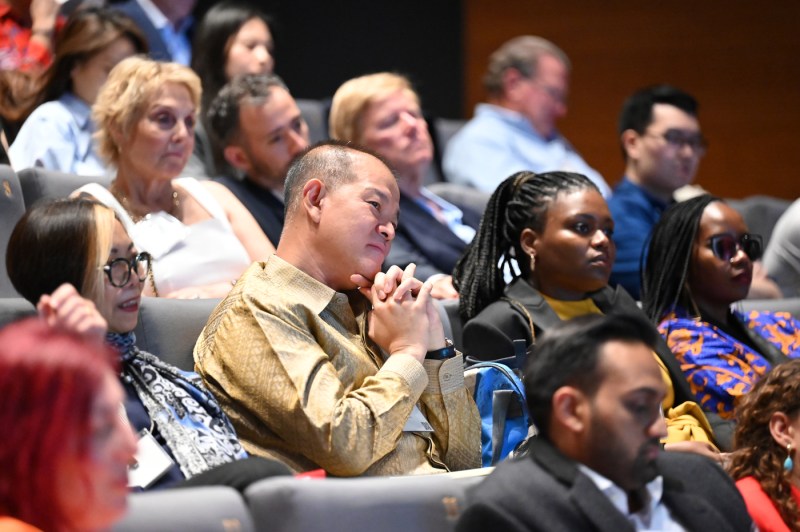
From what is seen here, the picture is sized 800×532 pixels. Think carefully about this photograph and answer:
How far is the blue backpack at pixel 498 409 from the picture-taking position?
7.93ft

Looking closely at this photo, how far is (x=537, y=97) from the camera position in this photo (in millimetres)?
5164

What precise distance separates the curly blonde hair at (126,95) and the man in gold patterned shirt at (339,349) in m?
0.88

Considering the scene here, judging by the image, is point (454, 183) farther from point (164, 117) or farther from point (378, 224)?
point (378, 224)

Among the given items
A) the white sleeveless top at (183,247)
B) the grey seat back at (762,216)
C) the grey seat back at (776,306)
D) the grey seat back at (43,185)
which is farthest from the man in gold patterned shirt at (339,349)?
the grey seat back at (762,216)

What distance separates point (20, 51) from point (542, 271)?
6.52ft

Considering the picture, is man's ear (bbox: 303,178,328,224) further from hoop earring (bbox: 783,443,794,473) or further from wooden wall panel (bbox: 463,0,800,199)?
wooden wall panel (bbox: 463,0,800,199)

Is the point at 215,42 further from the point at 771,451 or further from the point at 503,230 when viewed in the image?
the point at 771,451

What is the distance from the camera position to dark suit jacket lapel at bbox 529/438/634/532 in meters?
1.68

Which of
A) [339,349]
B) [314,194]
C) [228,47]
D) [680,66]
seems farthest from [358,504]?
[680,66]

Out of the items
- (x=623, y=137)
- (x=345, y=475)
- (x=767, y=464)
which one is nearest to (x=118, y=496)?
(x=345, y=475)

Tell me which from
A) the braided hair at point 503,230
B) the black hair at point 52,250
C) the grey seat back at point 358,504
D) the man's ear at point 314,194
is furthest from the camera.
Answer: the braided hair at point 503,230

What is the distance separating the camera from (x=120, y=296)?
7.36 ft

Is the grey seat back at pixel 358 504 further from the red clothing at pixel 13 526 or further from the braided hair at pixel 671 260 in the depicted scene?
the braided hair at pixel 671 260

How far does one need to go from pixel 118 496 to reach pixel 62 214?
99 centimetres
